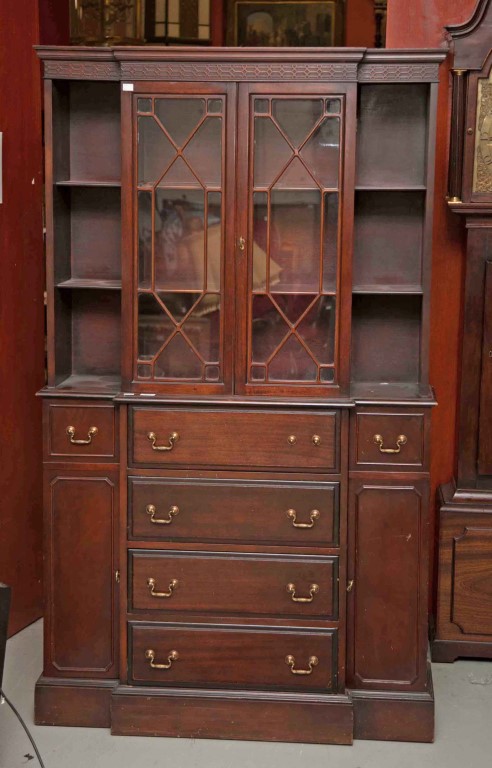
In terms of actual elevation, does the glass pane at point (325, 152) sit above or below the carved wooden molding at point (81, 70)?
below

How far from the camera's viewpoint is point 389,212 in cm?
340

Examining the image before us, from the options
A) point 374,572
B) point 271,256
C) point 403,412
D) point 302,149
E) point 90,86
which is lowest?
point 374,572

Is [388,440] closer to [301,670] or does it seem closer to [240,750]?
[301,670]

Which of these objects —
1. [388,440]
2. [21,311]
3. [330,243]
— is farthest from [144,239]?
[388,440]

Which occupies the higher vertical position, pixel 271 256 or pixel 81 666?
pixel 271 256

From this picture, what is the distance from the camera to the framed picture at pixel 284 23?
616 centimetres

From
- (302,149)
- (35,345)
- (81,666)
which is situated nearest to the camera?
(302,149)

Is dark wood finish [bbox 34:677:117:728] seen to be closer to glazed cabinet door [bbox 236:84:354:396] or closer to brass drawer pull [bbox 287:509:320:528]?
brass drawer pull [bbox 287:509:320:528]

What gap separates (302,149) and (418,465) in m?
1.03

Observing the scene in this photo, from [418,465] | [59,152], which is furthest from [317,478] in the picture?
[59,152]

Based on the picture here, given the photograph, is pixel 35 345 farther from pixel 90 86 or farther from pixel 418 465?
pixel 418 465

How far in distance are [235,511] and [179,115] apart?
4.02 ft

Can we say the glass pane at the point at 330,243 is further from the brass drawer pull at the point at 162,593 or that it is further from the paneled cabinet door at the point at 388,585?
the brass drawer pull at the point at 162,593

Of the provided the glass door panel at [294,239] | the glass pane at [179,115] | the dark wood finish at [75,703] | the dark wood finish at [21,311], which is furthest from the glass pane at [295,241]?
the dark wood finish at [75,703]
